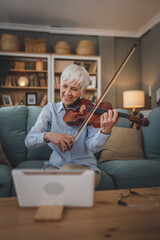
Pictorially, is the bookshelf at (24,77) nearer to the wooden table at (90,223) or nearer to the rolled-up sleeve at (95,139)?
the rolled-up sleeve at (95,139)

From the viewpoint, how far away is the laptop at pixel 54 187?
0.58m

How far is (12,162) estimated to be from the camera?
1.78 metres

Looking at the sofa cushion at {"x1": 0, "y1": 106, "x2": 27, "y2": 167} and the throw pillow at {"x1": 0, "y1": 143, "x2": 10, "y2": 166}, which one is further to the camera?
the sofa cushion at {"x1": 0, "y1": 106, "x2": 27, "y2": 167}

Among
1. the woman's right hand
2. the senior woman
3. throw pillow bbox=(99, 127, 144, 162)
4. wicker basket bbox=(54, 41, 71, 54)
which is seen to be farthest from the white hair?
wicker basket bbox=(54, 41, 71, 54)

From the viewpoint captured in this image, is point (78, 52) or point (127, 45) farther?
point (127, 45)

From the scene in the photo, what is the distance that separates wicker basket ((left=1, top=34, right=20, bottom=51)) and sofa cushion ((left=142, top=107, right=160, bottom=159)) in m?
3.19

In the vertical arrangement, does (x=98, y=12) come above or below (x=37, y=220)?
above

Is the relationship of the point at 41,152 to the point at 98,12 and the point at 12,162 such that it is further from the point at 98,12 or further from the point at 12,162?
the point at 98,12

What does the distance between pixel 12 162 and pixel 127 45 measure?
4071 millimetres

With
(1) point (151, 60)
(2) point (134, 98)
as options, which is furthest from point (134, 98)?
(1) point (151, 60)

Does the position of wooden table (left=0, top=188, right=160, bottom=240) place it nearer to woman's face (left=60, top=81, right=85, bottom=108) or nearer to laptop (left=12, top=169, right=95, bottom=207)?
laptop (left=12, top=169, right=95, bottom=207)

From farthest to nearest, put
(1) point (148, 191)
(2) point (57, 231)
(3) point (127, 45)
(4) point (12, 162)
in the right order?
(3) point (127, 45) → (4) point (12, 162) → (1) point (148, 191) → (2) point (57, 231)

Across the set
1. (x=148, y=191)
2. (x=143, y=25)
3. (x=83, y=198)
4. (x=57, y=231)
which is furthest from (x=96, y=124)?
(x=143, y=25)

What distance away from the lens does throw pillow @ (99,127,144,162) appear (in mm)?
1798
